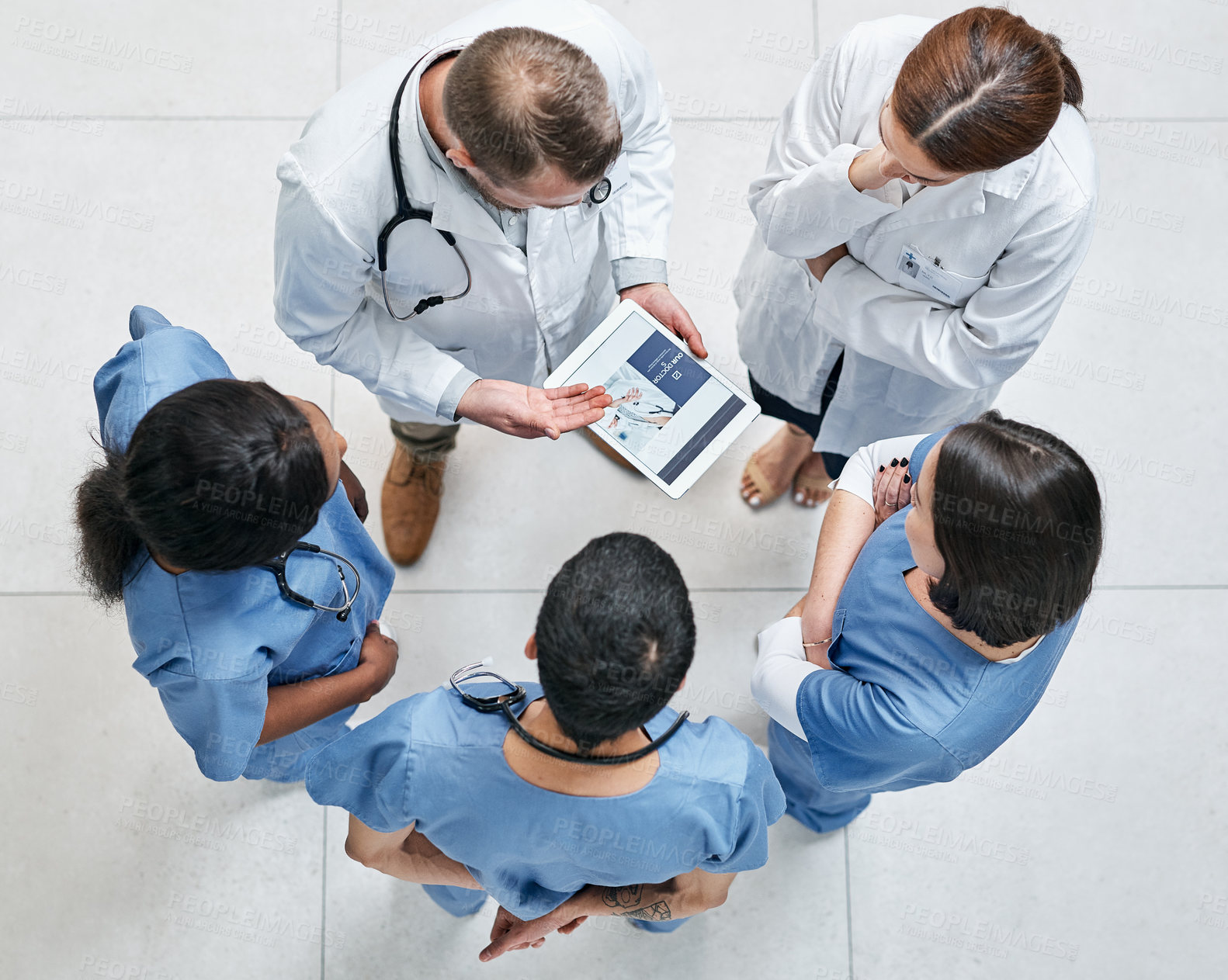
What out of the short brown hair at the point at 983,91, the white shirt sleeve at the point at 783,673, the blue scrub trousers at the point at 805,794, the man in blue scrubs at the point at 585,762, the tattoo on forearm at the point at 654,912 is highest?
the short brown hair at the point at 983,91

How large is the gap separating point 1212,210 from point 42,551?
316 cm

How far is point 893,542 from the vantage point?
1.33 meters

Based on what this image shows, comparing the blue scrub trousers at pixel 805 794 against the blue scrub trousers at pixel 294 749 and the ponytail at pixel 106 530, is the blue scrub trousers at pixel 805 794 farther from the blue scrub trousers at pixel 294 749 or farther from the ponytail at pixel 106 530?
the ponytail at pixel 106 530

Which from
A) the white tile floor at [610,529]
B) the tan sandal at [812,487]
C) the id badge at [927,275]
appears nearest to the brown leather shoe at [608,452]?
the white tile floor at [610,529]

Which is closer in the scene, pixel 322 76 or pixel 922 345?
pixel 922 345

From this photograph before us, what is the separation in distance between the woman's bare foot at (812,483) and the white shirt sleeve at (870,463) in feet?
2.33

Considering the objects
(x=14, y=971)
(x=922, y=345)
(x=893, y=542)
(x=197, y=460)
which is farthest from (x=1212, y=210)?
(x=14, y=971)

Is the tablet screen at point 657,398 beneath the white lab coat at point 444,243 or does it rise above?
beneath

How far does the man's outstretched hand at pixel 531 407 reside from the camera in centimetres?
153

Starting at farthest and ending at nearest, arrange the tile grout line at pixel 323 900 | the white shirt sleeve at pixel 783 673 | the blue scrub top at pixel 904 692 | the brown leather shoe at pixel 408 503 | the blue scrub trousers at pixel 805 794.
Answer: the brown leather shoe at pixel 408 503 < the tile grout line at pixel 323 900 < the blue scrub trousers at pixel 805 794 < the white shirt sleeve at pixel 783 673 < the blue scrub top at pixel 904 692

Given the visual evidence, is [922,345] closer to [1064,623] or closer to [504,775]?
[1064,623]

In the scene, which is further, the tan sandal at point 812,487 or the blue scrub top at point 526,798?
the tan sandal at point 812,487

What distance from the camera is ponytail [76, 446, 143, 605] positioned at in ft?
3.69

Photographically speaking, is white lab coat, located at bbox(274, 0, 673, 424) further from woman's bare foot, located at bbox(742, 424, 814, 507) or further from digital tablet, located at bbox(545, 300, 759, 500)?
woman's bare foot, located at bbox(742, 424, 814, 507)
